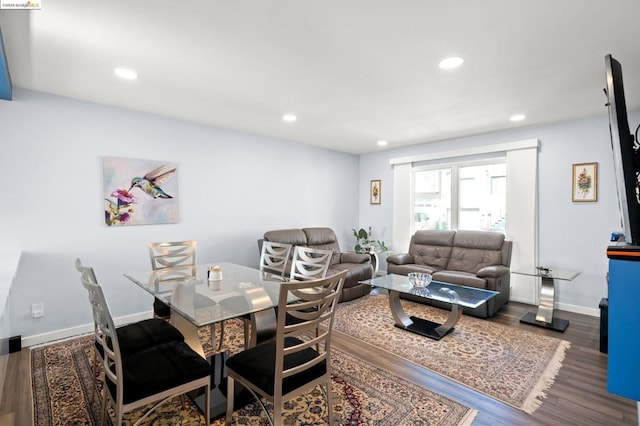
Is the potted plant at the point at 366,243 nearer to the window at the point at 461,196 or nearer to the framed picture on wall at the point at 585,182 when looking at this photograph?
the window at the point at 461,196

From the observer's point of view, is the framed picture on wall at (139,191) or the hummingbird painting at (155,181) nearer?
the framed picture on wall at (139,191)

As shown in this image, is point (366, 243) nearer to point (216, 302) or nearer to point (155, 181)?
point (155, 181)

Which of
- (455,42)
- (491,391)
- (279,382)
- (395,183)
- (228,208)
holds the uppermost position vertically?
(455,42)

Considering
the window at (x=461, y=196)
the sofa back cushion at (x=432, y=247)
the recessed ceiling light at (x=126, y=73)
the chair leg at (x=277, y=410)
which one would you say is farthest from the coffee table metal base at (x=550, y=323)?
the recessed ceiling light at (x=126, y=73)

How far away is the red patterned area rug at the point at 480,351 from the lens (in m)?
2.29

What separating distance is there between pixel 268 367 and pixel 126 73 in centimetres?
258

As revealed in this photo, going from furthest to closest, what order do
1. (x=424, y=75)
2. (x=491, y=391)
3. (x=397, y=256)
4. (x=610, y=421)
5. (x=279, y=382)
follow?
(x=397, y=256)
(x=424, y=75)
(x=491, y=391)
(x=610, y=421)
(x=279, y=382)

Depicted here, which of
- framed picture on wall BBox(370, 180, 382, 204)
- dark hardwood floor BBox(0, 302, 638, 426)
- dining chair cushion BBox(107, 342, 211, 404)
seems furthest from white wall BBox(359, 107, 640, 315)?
dining chair cushion BBox(107, 342, 211, 404)

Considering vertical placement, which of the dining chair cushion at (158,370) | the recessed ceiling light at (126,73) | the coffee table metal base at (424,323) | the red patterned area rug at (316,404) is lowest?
the red patterned area rug at (316,404)

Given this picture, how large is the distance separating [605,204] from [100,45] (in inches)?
208

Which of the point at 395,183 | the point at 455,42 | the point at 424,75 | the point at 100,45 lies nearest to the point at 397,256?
the point at 395,183

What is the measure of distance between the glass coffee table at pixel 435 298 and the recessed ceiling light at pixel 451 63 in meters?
2.11

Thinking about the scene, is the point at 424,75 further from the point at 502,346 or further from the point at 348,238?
the point at 348,238

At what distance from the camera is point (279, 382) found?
1513 millimetres
